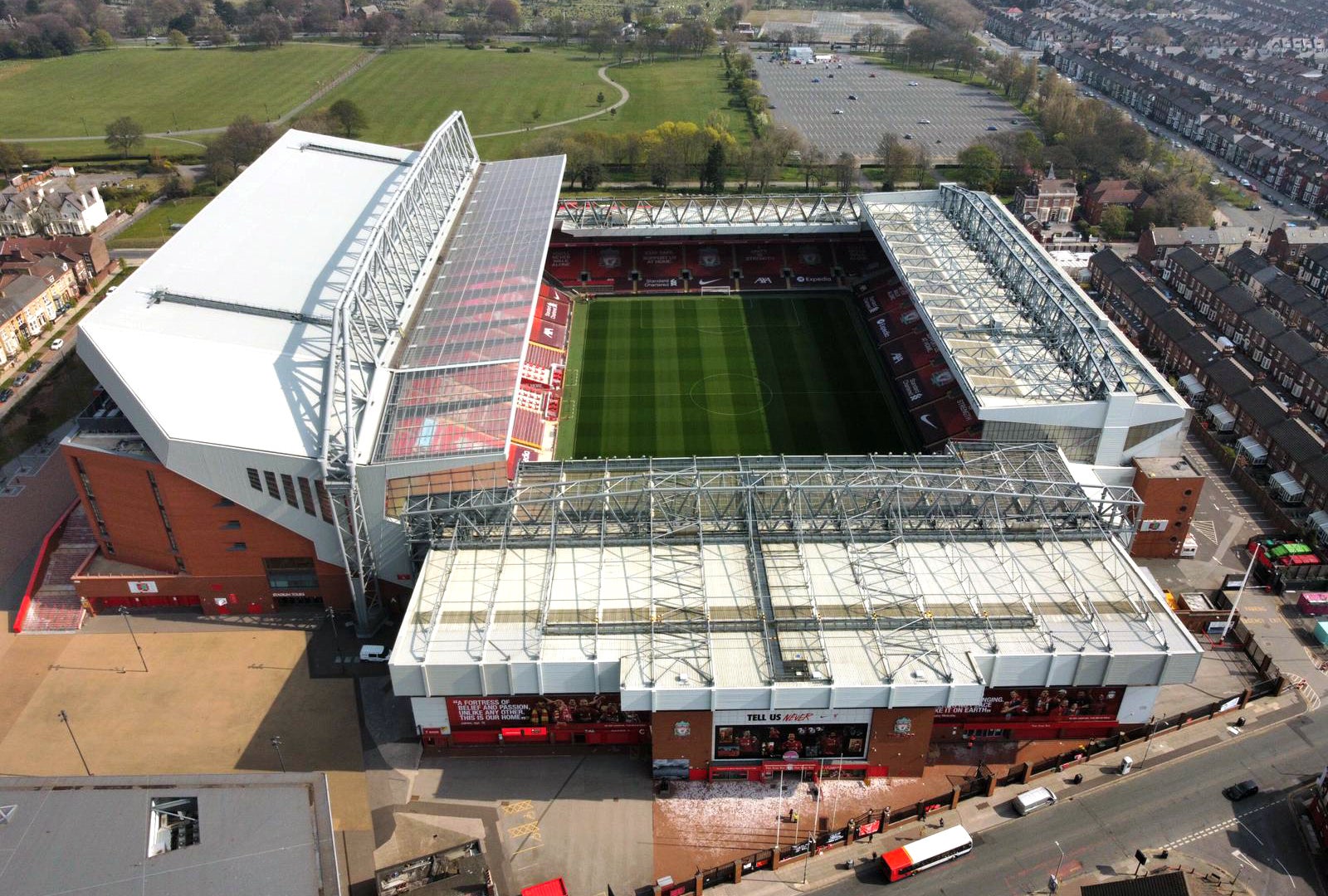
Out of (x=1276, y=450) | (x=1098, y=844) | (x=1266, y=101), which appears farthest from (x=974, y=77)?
(x=1098, y=844)

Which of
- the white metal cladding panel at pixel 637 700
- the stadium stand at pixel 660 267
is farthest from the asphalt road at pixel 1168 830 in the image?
the stadium stand at pixel 660 267

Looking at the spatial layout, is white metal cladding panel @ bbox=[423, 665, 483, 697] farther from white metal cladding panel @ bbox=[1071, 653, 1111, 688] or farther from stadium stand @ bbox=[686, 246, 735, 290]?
stadium stand @ bbox=[686, 246, 735, 290]

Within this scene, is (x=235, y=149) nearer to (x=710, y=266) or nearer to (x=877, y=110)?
(x=710, y=266)

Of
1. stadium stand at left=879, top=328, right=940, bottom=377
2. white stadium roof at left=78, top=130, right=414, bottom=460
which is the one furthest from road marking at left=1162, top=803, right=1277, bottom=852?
white stadium roof at left=78, top=130, right=414, bottom=460

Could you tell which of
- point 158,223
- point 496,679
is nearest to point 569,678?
point 496,679

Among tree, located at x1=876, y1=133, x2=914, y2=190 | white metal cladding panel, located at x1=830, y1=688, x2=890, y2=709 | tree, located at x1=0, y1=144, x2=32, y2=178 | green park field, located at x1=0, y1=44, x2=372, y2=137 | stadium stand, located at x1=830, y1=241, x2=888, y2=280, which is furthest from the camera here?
green park field, located at x1=0, y1=44, x2=372, y2=137
